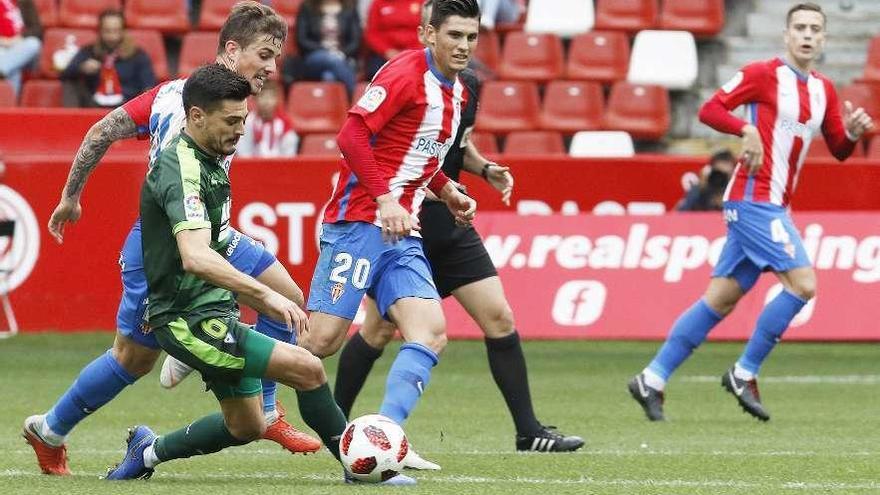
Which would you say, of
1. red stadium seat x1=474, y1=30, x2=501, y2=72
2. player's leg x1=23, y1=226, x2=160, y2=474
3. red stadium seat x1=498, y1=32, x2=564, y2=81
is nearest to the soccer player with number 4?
player's leg x1=23, y1=226, x2=160, y2=474

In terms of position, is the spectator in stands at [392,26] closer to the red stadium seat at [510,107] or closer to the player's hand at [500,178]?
the red stadium seat at [510,107]

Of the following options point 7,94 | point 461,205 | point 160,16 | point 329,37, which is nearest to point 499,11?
point 329,37

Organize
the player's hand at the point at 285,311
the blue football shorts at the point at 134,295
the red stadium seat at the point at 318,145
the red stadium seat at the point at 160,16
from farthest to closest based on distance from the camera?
the red stadium seat at the point at 160,16 → the red stadium seat at the point at 318,145 → the blue football shorts at the point at 134,295 → the player's hand at the point at 285,311

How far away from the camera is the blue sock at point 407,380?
23.6 feet

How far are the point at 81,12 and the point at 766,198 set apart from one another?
9.59 metres

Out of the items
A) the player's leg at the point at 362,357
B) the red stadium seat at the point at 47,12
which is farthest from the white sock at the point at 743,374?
the red stadium seat at the point at 47,12

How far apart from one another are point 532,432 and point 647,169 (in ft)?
21.2

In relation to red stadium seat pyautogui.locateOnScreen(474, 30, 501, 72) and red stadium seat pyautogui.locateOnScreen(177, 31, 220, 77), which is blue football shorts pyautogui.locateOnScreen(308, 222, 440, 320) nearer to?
red stadium seat pyautogui.locateOnScreen(177, 31, 220, 77)

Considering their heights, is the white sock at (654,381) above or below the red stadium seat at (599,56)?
above

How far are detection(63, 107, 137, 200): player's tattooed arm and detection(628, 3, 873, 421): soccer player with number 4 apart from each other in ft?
11.8

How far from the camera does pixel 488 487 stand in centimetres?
688

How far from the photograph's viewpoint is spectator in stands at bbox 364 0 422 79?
17094 millimetres

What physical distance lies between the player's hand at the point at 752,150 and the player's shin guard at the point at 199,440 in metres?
3.77

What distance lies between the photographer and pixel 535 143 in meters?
16.5
